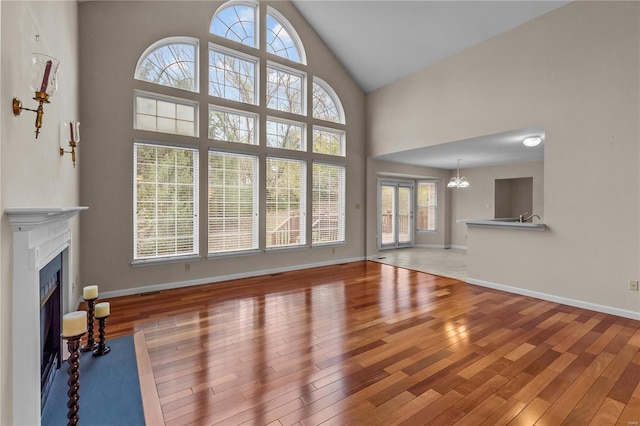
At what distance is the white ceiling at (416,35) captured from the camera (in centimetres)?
438

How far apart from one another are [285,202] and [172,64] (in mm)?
2901

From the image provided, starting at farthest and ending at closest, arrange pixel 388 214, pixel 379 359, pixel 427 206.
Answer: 1. pixel 427 206
2. pixel 388 214
3. pixel 379 359

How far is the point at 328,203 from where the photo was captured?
6.57 meters

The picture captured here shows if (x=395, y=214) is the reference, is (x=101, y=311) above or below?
below

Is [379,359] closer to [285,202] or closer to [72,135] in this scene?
[72,135]

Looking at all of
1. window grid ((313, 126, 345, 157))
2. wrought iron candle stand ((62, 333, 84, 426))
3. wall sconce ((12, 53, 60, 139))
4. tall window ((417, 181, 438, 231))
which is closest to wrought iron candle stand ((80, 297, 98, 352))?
wrought iron candle stand ((62, 333, 84, 426))

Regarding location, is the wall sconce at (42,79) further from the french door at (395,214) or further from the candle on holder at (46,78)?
the french door at (395,214)

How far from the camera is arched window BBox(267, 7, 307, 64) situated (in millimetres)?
5781

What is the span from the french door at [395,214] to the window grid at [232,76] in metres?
4.48

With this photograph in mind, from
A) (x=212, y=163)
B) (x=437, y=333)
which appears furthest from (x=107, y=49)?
(x=437, y=333)

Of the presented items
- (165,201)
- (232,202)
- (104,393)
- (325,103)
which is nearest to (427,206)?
(325,103)

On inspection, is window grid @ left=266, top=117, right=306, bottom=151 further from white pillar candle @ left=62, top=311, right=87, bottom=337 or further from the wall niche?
the wall niche

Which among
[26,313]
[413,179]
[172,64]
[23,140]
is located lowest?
[26,313]

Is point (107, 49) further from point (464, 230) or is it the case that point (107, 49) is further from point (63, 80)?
point (464, 230)
